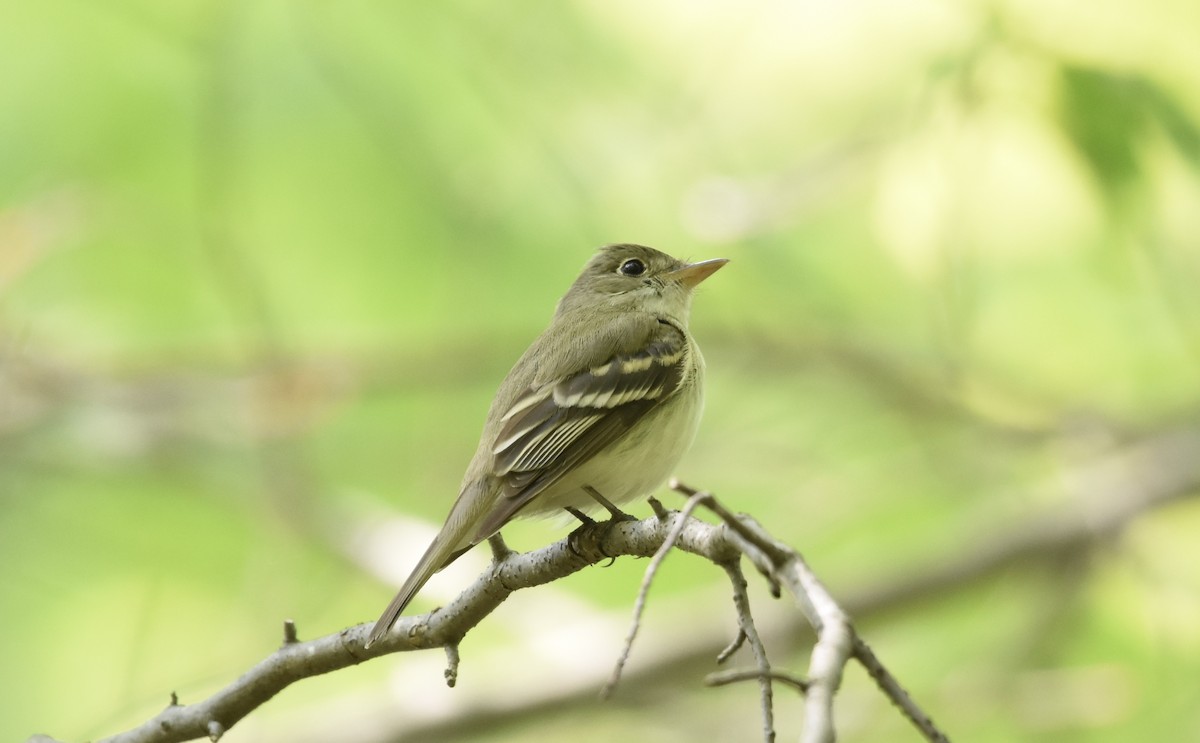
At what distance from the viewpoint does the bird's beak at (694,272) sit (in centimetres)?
584

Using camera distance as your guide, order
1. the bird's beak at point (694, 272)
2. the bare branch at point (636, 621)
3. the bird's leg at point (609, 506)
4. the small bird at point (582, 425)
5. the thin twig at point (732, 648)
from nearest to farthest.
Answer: the bare branch at point (636, 621), the thin twig at point (732, 648), the bird's leg at point (609, 506), the small bird at point (582, 425), the bird's beak at point (694, 272)

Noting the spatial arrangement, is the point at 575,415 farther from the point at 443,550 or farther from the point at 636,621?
the point at 636,621

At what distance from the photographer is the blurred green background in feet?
23.7

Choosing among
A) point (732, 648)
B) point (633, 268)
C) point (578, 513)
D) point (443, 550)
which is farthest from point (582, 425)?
point (732, 648)

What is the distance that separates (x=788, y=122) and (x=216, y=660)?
17.4ft

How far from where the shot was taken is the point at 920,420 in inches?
331

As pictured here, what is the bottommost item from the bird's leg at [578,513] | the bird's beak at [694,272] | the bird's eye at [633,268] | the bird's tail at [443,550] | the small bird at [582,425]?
the bird's tail at [443,550]

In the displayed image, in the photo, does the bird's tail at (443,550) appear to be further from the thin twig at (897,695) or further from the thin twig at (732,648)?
the thin twig at (897,695)

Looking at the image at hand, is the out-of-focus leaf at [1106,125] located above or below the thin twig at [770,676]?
above

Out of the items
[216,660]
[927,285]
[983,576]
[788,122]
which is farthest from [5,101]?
[983,576]

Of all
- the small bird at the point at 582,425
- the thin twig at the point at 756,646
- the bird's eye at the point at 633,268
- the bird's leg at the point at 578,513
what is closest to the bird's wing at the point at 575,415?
the small bird at the point at 582,425

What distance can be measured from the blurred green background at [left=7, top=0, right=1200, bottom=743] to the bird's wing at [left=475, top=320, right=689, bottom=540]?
2180 mm

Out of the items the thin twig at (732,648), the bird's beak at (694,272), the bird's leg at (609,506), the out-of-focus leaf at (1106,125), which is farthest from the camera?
the bird's beak at (694,272)

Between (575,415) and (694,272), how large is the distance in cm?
151
